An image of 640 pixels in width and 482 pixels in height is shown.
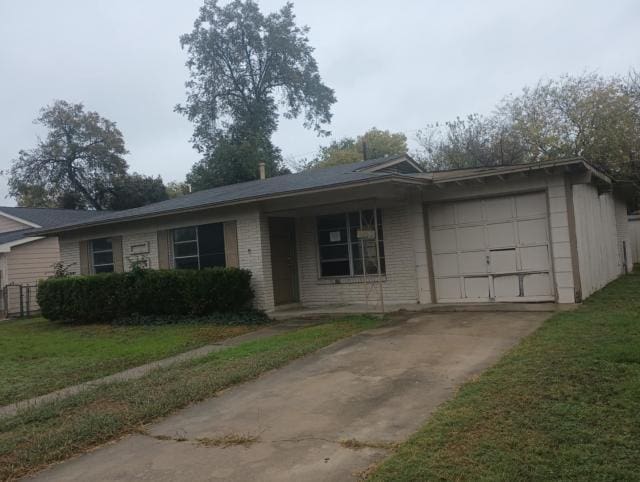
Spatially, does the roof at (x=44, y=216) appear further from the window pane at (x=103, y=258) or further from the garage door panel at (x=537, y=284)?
the garage door panel at (x=537, y=284)

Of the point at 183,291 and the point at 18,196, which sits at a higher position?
the point at 18,196

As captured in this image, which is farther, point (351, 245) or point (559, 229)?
Answer: point (351, 245)

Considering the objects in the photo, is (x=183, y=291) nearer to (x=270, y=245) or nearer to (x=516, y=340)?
(x=270, y=245)

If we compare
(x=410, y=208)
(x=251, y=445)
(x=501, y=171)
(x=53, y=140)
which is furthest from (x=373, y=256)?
(x=53, y=140)

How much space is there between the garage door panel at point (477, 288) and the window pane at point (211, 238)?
623cm

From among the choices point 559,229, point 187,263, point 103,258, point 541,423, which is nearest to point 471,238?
point 559,229

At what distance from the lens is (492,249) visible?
11953 mm

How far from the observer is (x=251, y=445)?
4.77 m

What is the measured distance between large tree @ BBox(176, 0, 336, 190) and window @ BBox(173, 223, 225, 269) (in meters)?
24.0

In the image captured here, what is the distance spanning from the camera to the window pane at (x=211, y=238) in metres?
14.6

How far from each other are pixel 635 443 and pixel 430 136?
30208mm

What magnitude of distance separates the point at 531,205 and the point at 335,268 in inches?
200

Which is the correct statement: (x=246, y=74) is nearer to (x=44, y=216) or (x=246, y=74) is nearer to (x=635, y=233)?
(x=44, y=216)

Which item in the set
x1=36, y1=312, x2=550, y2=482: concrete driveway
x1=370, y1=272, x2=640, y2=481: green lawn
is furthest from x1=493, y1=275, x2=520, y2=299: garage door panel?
x1=370, y1=272, x2=640, y2=481: green lawn
